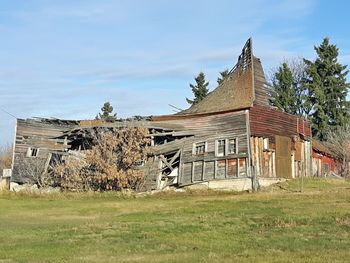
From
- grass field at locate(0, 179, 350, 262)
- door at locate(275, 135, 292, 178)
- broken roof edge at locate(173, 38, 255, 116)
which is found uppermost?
broken roof edge at locate(173, 38, 255, 116)

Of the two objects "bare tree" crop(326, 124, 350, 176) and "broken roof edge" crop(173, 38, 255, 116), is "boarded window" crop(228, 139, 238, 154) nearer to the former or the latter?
"broken roof edge" crop(173, 38, 255, 116)

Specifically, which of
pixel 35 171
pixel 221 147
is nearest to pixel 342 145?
pixel 221 147

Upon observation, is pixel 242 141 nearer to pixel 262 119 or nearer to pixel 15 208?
pixel 262 119

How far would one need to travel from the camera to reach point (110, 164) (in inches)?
1473

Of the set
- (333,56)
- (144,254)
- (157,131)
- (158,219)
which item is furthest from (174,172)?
(333,56)

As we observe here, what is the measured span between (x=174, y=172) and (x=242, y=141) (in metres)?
5.33

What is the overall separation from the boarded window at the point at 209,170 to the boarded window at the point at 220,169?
1.15 ft

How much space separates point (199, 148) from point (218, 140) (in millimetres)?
1549

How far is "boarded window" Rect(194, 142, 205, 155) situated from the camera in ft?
124

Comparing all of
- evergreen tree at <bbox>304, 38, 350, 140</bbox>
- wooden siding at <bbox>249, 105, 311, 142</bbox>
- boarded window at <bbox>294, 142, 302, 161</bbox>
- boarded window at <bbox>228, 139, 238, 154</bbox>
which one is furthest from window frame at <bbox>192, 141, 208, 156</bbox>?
evergreen tree at <bbox>304, 38, 350, 140</bbox>

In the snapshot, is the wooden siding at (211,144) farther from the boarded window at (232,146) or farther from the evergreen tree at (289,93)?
the evergreen tree at (289,93)

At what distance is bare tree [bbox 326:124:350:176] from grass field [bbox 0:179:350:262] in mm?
32724

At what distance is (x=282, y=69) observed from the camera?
71.8 meters

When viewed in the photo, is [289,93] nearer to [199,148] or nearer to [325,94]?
[325,94]
